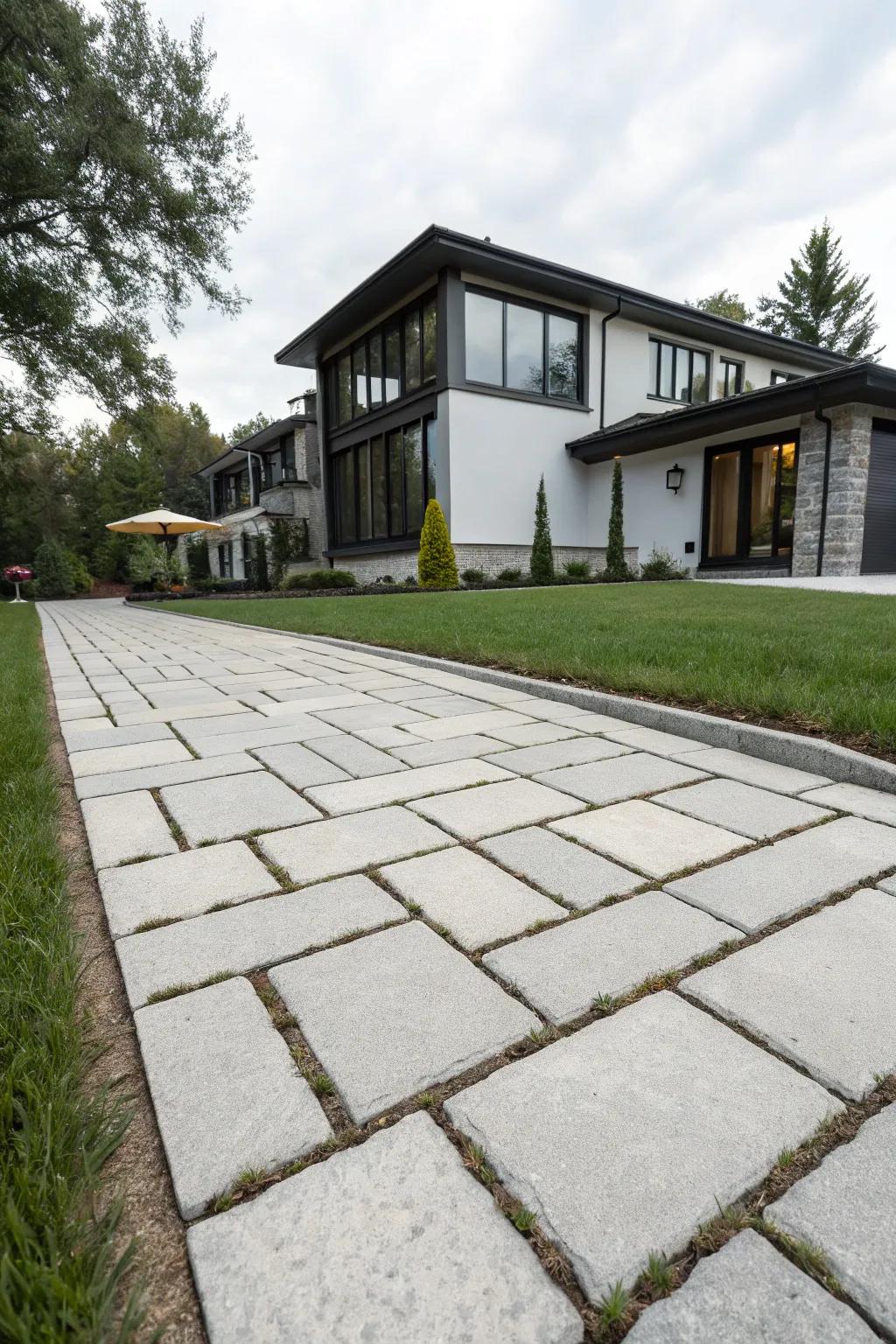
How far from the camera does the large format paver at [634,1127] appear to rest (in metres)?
0.72

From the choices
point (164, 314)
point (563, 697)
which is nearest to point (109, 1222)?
point (563, 697)

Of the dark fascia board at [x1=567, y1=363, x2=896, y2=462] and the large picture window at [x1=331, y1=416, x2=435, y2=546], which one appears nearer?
the dark fascia board at [x1=567, y1=363, x2=896, y2=462]

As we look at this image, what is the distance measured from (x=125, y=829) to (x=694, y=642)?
329 cm

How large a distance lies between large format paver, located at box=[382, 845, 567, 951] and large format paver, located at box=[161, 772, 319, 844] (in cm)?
47

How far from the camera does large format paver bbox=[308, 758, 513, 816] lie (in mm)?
2025

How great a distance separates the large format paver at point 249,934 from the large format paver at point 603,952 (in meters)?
0.30

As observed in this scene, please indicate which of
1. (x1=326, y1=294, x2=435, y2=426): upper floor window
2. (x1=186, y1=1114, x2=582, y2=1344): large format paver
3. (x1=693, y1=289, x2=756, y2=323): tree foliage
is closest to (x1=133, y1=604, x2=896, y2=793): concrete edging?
(x1=186, y1=1114, x2=582, y2=1344): large format paver

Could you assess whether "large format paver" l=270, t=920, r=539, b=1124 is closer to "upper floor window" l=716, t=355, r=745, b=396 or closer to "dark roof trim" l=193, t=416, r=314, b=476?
"upper floor window" l=716, t=355, r=745, b=396

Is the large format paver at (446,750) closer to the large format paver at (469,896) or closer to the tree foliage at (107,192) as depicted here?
the large format paver at (469,896)

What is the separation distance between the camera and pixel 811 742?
2.32 meters

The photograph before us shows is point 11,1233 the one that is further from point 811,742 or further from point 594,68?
point 594,68

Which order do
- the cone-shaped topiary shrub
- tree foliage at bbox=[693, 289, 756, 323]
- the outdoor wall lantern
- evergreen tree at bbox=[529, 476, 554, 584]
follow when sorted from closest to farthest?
the cone-shaped topiary shrub
evergreen tree at bbox=[529, 476, 554, 584]
the outdoor wall lantern
tree foliage at bbox=[693, 289, 756, 323]

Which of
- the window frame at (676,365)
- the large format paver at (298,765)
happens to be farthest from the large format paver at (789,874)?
the window frame at (676,365)

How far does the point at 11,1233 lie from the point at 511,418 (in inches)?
513
